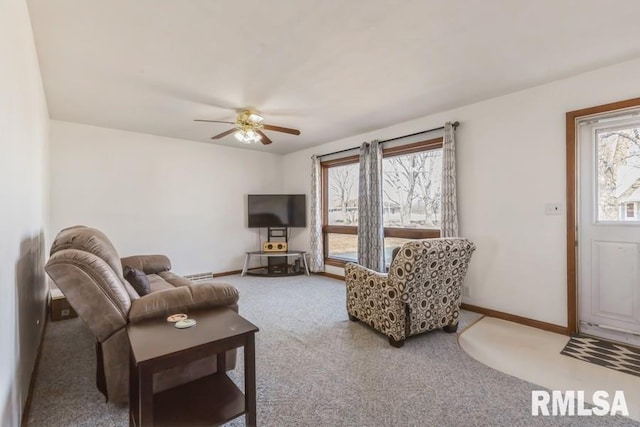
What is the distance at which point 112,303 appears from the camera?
1674 millimetres

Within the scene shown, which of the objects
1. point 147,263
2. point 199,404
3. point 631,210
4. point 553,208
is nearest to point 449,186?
point 553,208

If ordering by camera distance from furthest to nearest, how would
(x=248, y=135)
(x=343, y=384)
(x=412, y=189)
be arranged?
(x=412, y=189)
(x=248, y=135)
(x=343, y=384)

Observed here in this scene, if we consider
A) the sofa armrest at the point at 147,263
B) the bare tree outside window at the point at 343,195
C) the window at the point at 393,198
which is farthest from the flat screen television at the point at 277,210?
the sofa armrest at the point at 147,263

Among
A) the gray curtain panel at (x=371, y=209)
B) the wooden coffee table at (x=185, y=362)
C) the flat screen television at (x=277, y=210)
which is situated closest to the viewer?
the wooden coffee table at (x=185, y=362)

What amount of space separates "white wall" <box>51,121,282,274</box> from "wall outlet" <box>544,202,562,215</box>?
4734 millimetres

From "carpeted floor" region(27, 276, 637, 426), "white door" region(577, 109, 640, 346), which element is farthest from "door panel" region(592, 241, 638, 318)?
"carpeted floor" region(27, 276, 637, 426)

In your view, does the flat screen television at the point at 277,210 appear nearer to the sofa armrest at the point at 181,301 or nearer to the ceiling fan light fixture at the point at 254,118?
the ceiling fan light fixture at the point at 254,118

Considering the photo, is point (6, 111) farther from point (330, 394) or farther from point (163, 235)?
point (163, 235)

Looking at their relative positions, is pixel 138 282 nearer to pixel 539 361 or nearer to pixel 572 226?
pixel 539 361

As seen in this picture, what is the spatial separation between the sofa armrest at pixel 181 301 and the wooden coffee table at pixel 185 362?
2.6 inches

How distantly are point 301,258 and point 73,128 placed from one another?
13.6 feet

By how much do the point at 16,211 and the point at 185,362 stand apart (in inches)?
55.7

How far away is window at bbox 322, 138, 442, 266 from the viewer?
4141 millimetres

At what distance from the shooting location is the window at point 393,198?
4.14 m
